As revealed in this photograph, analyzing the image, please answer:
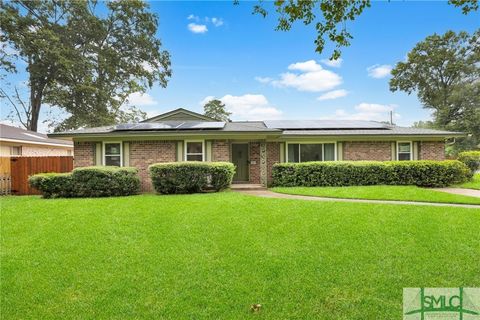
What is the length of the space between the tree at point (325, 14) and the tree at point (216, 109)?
124ft

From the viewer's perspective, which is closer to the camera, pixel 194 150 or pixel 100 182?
pixel 100 182

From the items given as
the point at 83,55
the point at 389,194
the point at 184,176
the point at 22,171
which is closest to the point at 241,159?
the point at 184,176

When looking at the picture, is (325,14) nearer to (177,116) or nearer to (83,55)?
(177,116)

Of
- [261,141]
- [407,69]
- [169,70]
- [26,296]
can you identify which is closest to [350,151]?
[261,141]

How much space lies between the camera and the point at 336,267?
4.43 meters

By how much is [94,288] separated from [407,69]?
1732 inches

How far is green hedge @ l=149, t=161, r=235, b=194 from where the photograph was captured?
11.2 meters

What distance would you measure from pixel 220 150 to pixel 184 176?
9.05 feet

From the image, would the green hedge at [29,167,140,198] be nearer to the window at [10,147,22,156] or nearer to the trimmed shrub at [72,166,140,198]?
the trimmed shrub at [72,166,140,198]

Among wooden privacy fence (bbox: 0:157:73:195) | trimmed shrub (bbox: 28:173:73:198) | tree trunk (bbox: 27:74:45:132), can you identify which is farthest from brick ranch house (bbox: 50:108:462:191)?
tree trunk (bbox: 27:74:45:132)

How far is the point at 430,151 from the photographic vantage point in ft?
48.5

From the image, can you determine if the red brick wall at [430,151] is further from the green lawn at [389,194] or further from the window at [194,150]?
the window at [194,150]

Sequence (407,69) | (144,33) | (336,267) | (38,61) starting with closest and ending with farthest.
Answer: (336,267) → (38,61) → (144,33) → (407,69)

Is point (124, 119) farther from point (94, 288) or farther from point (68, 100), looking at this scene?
point (94, 288)
